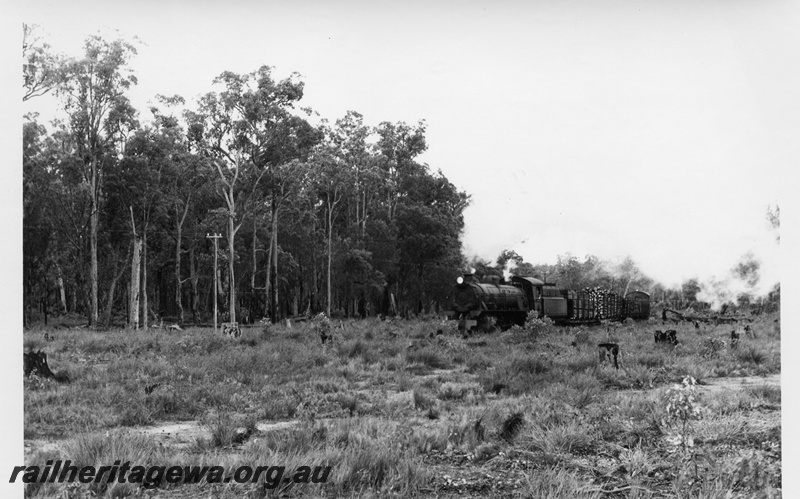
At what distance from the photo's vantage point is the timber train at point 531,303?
24.6ft

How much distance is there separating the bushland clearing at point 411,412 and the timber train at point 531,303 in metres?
0.57

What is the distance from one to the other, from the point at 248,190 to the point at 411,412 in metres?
3.28

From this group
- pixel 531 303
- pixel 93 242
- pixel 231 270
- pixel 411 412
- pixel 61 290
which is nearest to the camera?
pixel 231 270

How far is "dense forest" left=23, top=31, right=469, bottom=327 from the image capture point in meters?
5.55

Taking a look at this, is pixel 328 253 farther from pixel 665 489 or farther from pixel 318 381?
pixel 665 489

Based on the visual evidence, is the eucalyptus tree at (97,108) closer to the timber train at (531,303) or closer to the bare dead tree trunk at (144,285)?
the bare dead tree trunk at (144,285)

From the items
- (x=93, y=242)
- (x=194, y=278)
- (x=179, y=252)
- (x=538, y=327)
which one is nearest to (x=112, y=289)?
(x=93, y=242)

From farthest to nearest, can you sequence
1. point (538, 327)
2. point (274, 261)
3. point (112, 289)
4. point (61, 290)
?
1. point (538, 327)
2. point (112, 289)
3. point (274, 261)
4. point (61, 290)

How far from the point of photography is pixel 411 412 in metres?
5.81

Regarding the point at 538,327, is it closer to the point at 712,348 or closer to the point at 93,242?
the point at 712,348

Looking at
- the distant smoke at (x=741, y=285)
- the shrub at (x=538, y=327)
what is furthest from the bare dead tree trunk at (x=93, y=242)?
the distant smoke at (x=741, y=285)

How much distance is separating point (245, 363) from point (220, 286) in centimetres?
104

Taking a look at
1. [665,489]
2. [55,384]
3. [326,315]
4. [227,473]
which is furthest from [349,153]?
[665,489]

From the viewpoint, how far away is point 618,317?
24.4 feet
